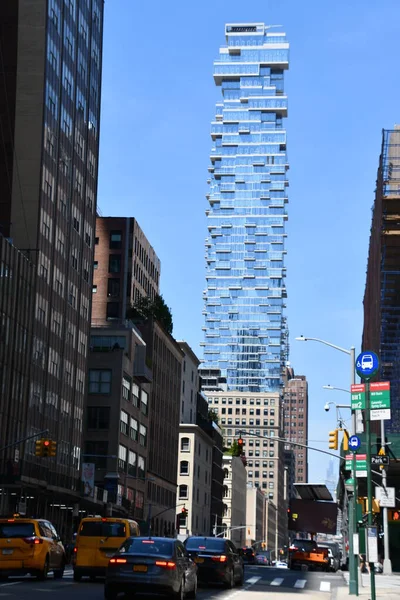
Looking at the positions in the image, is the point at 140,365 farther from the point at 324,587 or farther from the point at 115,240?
the point at 324,587

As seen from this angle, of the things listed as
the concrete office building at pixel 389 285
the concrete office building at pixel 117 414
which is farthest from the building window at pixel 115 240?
the concrete office building at pixel 389 285

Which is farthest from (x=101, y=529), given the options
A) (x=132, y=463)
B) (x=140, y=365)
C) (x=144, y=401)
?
(x=144, y=401)

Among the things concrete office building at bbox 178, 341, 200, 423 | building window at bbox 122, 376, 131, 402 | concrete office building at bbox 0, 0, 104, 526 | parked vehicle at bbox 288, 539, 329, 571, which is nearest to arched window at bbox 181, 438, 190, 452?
concrete office building at bbox 178, 341, 200, 423

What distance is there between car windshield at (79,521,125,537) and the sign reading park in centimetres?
1145

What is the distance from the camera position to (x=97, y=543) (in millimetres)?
32656

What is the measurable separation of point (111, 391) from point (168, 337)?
30.7 m

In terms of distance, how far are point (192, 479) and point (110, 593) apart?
437 ft

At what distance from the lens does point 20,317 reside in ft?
258

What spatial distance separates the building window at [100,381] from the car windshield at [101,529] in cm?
7503

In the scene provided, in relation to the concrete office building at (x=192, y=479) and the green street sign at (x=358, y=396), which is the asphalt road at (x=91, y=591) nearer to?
the green street sign at (x=358, y=396)

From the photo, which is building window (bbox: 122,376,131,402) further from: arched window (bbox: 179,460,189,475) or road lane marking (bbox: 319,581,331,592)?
road lane marking (bbox: 319,581,331,592)

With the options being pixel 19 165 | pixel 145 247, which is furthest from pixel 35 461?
pixel 145 247

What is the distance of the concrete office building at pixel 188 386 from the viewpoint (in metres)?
162

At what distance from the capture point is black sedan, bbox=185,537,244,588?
112 ft
